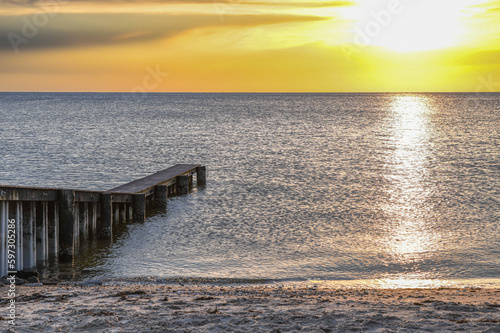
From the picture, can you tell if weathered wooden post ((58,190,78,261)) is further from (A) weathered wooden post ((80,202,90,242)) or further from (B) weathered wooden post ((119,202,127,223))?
(B) weathered wooden post ((119,202,127,223))

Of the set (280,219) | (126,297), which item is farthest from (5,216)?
(280,219)

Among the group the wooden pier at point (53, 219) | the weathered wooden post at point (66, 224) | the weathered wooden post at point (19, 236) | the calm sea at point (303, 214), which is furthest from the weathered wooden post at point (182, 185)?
the weathered wooden post at point (19, 236)

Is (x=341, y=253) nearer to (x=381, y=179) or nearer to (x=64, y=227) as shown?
(x=64, y=227)

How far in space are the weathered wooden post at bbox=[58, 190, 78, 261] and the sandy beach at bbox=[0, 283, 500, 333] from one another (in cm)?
306

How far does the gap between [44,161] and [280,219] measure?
965 inches

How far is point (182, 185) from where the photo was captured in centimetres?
2650

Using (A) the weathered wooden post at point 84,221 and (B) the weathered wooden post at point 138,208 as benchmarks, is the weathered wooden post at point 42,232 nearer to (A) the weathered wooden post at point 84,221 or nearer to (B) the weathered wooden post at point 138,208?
(A) the weathered wooden post at point 84,221

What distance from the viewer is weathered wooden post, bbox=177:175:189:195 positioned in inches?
1039

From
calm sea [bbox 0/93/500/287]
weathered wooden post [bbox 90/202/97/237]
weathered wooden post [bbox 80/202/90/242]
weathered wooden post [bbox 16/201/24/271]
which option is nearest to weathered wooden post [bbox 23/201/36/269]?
weathered wooden post [bbox 16/201/24/271]

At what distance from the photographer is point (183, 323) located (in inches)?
318

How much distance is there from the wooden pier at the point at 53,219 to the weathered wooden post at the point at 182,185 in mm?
6086

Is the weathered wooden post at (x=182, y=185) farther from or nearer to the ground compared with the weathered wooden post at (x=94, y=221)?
farther from the ground

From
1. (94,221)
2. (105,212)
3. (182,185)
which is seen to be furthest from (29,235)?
(182,185)

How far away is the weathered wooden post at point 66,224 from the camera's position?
1422 centimetres
